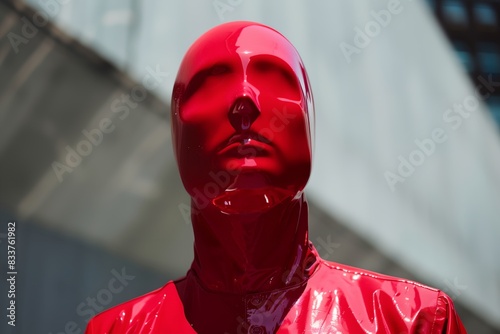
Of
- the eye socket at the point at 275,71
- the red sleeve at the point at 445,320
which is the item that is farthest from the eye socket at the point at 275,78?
the red sleeve at the point at 445,320

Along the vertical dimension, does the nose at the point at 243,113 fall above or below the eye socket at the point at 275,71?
below

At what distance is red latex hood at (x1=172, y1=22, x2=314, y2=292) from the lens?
148 centimetres

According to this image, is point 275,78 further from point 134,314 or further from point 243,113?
point 134,314

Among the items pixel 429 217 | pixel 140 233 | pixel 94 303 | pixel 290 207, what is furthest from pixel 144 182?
pixel 290 207

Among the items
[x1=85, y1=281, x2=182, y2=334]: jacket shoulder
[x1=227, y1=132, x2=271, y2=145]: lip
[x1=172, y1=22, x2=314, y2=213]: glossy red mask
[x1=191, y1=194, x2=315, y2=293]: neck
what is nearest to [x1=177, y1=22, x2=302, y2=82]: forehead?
[x1=172, y1=22, x2=314, y2=213]: glossy red mask

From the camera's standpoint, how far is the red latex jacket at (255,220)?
1.48 meters

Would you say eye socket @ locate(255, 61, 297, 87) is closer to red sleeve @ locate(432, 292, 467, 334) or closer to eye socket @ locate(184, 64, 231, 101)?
eye socket @ locate(184, 64, 231, 101)

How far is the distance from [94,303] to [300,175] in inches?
90.6

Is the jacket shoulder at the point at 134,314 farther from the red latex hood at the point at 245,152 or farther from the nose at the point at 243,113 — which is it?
the nose at the point at 243,113

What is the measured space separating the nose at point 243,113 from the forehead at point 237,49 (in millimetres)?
98

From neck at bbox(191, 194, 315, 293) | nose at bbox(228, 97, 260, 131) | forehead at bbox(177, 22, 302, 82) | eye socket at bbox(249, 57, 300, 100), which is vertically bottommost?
neck at bbox(191, 194, 315, 293)

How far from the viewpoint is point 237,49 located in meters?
1.57

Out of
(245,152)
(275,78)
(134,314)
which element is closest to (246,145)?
(245,152)

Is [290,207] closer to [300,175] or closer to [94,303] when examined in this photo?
[300,175]
